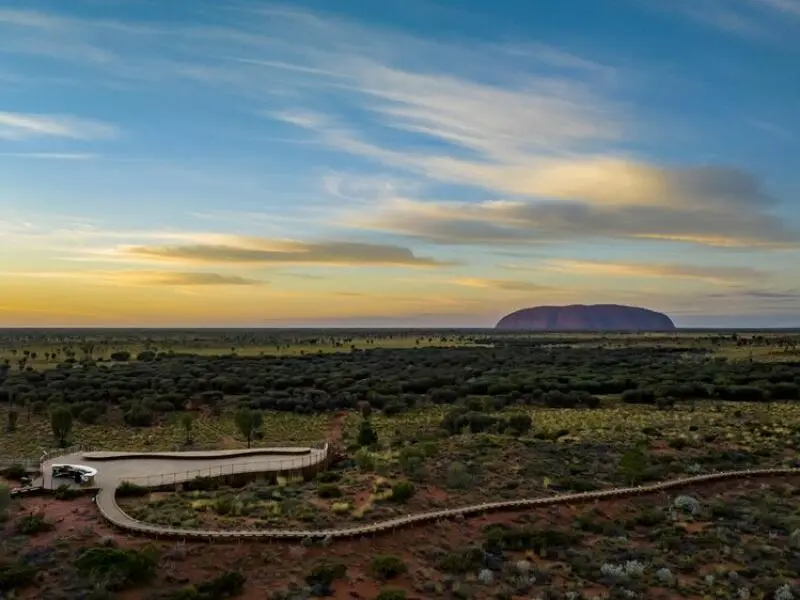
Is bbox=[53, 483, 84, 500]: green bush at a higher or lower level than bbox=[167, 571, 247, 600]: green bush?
higher

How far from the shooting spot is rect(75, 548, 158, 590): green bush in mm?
17422

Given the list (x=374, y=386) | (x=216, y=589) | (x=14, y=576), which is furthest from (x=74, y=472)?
(x=374, y=386)

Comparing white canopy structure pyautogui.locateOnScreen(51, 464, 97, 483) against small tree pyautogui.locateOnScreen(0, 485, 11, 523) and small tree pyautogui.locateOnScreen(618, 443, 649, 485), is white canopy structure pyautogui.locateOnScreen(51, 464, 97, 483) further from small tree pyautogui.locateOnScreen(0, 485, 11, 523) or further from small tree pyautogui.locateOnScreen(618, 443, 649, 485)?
small tree pyautogui.locateOnScreen(618, 443, 649, 485)

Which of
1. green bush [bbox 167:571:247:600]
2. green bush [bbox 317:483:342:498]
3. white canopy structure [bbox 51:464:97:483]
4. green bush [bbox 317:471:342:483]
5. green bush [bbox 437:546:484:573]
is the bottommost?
green bush [bbox 437:546:484:573]

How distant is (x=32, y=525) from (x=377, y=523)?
416 inches

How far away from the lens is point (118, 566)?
17.5 m

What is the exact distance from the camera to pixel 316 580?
18.4 m

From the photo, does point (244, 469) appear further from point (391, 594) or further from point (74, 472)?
point (391, 594)

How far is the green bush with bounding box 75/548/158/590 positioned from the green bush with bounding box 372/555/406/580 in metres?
5.84

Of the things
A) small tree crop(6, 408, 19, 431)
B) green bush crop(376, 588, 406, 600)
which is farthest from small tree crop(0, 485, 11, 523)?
small tree crop(6, 408, 19, 431)

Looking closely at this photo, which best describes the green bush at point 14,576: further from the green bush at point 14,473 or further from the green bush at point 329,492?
the green bush at point 14,473

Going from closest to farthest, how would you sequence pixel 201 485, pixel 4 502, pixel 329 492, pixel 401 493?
pixel 4 502 < pixel 401 493 < pixel 329 492 < pixel 201 485

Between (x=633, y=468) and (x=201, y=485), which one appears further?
(x=633, y=468)

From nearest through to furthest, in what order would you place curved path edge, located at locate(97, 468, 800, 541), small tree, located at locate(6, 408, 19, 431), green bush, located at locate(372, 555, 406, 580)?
green bush, located at locate(372, 555, 406, 580), curved path edge, located at locate(97, 468, 800, 541), small tree, located at locate(6, 408, 19, 431)
